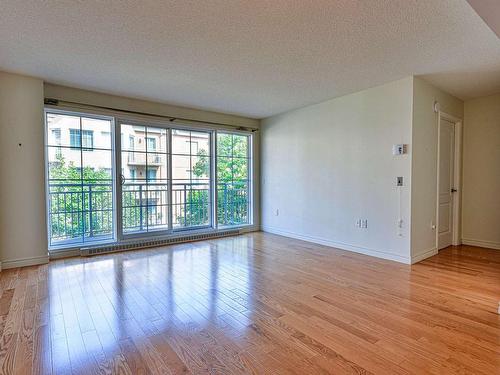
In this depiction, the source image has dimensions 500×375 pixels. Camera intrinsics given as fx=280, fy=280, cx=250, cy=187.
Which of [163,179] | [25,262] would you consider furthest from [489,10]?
[25,262]

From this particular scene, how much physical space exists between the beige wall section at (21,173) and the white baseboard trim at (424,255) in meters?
4.92

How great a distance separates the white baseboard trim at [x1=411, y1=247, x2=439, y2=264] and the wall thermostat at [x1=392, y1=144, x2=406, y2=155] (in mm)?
1387

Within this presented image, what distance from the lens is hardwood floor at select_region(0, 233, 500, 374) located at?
1.72 meters

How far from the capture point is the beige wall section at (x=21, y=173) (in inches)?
137

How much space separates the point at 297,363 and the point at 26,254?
3.74m

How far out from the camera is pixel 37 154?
369 cm

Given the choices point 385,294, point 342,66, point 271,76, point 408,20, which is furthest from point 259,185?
point 408,20

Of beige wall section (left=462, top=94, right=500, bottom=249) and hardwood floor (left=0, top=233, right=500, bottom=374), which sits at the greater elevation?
beige wall section (left=462, top=94, right=500, bottom=249)

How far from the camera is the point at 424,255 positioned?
391 cm

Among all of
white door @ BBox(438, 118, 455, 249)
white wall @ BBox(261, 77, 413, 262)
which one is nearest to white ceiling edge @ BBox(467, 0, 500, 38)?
white wall @ BBox(261, 77, 413, 262)

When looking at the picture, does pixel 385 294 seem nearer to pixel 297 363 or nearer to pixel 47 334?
pixel 297 363

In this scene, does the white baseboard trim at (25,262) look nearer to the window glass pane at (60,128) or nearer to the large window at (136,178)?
the large window at (136,178)

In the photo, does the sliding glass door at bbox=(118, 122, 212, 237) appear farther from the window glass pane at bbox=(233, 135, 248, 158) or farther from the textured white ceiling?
the textured white ceiling

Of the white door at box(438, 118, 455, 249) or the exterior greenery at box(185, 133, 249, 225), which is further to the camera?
the exterior greenery at box(185, 133, 249, 225)
